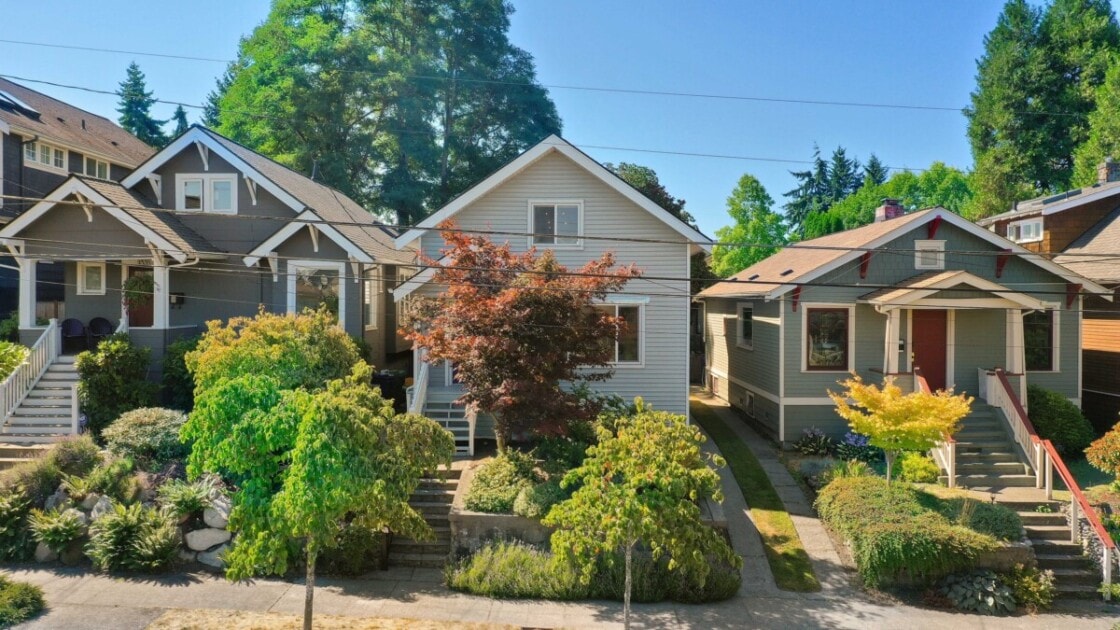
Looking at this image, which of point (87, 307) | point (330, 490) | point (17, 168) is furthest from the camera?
point (17, 168)

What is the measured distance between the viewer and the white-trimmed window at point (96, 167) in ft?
90.2

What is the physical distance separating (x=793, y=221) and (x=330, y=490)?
→ 203 feet

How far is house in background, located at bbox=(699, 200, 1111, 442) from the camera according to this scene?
58.4 feet

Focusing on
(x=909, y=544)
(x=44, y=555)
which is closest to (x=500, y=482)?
(x=909, y=544)

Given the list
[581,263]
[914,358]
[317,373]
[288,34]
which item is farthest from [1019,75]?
[317,373]

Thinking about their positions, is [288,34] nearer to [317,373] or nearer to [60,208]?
[60,208]

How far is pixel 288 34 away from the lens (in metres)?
38.7

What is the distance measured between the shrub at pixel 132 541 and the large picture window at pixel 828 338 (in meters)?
15.2

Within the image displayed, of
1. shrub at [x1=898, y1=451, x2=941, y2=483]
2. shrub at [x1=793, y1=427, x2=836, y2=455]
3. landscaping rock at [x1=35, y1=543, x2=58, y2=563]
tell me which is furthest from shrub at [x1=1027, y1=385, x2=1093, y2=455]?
landscaping rock at [x1=35, y1=543, x2=58, y2=563]

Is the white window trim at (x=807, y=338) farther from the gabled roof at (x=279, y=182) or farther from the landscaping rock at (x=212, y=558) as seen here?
the landscaping rock at (x=212, y=558)

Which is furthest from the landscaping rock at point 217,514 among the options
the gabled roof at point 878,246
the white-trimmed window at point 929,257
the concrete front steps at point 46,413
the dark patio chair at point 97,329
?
the white-trimmed window at point 929,257

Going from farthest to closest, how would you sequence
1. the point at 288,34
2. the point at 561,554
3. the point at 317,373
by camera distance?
the point at 288,34
the point at 317,373
the point at 561,554

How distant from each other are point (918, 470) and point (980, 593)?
4.18 meters

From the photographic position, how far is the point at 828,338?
59.7ft
